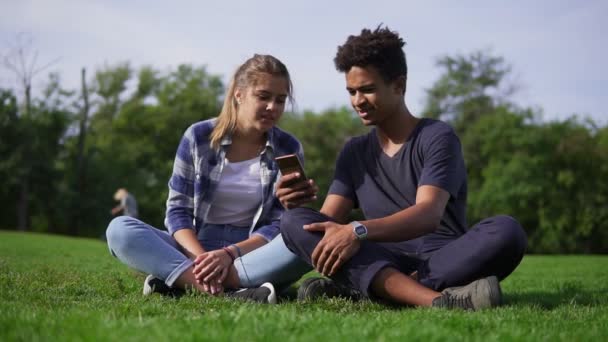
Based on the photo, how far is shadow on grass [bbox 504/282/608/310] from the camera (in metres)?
4.84

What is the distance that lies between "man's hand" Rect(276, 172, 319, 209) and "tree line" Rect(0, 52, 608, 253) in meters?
42.4

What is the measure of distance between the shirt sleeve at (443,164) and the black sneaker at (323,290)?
41.5 inches

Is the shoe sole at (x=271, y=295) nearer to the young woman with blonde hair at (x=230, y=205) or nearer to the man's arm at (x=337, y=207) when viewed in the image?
the young woman with blonde hair at (x=230, y=205)

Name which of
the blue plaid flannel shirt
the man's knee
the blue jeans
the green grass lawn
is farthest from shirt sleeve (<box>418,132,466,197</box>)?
→ the blue plaid flannel shirt

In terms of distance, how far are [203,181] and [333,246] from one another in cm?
174

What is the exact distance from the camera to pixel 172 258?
4.94m

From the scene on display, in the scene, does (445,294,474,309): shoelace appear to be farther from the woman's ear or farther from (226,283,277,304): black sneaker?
the woman's ear

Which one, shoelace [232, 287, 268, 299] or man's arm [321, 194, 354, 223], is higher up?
man's arm [321, 194, 354, 223]

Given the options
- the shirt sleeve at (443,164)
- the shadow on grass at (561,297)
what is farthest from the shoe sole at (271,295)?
the shadow on grass at (561,297)

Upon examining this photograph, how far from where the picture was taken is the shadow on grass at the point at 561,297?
484 cm

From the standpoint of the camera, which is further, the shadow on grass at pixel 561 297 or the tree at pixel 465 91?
the tree at pixel 465 91

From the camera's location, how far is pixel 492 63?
5616 centimetres

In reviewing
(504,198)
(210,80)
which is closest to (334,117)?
(210,80)

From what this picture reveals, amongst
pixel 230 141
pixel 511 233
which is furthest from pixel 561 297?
pixel 230 141
